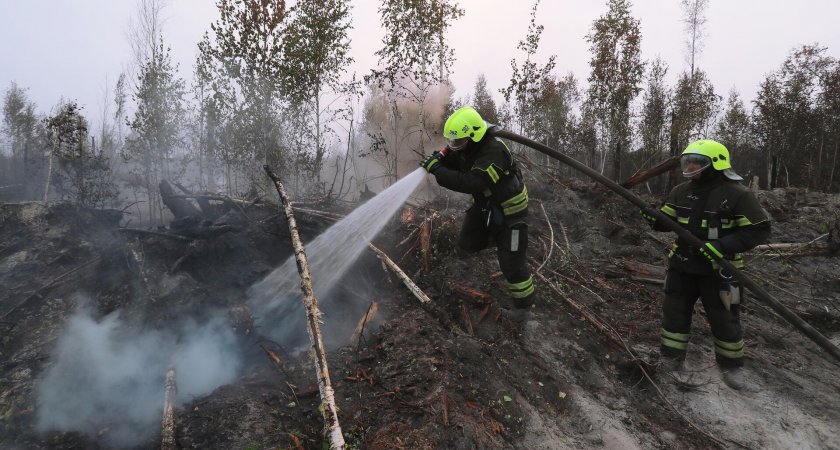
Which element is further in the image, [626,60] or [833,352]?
[626,60]

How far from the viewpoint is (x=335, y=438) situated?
2.62 metres

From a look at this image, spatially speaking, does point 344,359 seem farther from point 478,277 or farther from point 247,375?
point 478,277

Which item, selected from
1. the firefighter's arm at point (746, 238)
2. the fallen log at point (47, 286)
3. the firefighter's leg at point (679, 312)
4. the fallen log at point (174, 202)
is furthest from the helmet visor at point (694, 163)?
the fallen log at point (47, 286)

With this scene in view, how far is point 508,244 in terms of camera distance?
4340 millimetres

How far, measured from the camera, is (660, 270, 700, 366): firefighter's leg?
4.16m

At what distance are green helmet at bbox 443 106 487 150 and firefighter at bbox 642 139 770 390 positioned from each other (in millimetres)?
1937

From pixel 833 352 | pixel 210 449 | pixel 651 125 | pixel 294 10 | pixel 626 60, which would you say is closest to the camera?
pixel 210 449

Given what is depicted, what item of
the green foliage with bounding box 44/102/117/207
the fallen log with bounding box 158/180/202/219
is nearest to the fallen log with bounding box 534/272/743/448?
the fallen log with bounding box 158/180/202/219

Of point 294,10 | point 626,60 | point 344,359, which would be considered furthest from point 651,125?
point 344,359

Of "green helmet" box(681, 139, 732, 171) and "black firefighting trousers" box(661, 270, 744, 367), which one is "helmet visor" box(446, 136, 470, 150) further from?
"black firefighting trousers" box(661, 270, 744, 367)

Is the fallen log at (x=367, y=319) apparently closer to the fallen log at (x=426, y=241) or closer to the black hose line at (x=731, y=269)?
the fallen log at (x=426, y=241)

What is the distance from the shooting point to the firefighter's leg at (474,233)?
4.72m

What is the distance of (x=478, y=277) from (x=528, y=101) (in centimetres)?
1539

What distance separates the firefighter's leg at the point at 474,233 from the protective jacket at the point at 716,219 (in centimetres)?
182
